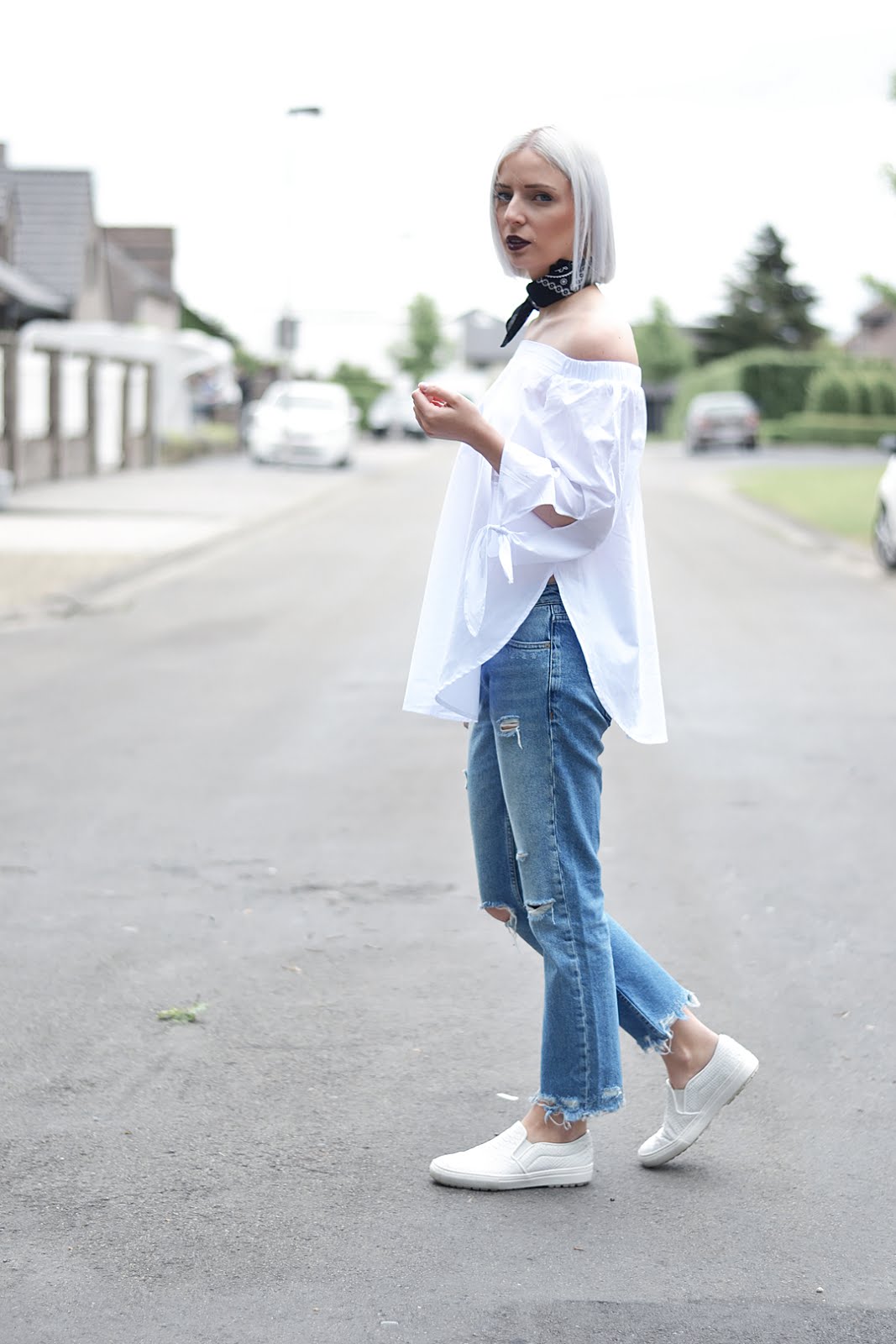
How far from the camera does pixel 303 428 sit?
3659cm

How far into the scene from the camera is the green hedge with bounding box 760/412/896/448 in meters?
50.2

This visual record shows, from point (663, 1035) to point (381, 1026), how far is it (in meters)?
1.02

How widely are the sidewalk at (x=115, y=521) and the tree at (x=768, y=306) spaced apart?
61557 millimetres

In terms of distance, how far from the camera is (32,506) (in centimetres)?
2291

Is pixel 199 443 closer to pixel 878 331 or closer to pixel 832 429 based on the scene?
pixel 832 429

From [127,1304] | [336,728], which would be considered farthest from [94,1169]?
[336,728]

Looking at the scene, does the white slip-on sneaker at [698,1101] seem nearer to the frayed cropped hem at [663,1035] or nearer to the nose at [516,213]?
the frayed cropped hem at [663,1035]

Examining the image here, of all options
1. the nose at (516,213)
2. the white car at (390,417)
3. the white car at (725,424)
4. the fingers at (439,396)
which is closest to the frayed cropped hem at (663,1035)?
the fingers at (439,396)

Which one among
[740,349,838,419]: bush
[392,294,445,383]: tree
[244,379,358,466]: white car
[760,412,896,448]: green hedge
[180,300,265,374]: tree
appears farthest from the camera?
[392,294,445,383]: tree

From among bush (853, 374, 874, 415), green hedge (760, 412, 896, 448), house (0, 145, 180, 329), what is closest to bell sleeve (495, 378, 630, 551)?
house (0, 145, 180, 329)

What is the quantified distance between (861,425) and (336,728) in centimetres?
4448

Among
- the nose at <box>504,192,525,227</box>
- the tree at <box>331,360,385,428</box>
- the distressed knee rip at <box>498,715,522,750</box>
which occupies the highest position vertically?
the nose at <box>504,192,525,227</box>

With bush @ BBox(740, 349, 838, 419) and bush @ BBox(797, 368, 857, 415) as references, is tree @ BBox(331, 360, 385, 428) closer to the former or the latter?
bush @ BBox(740, 349, 838, 419)

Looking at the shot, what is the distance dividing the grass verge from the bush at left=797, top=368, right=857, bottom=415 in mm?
15992
